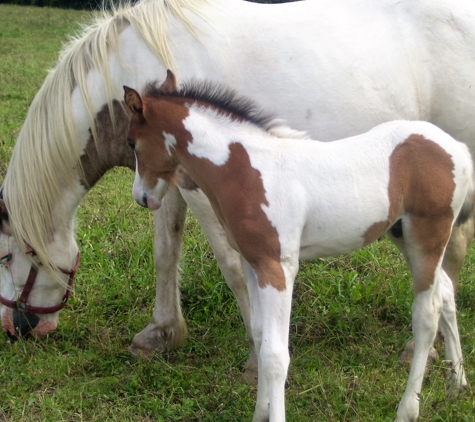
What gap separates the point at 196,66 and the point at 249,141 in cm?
85

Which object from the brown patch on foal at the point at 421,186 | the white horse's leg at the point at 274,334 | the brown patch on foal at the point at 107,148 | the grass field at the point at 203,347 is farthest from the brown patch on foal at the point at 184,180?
the grass field at the point at 203,347

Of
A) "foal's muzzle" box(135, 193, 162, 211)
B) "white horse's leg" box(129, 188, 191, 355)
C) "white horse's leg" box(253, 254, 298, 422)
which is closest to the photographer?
"white horse's leg" box(253, 254, 298, 422)

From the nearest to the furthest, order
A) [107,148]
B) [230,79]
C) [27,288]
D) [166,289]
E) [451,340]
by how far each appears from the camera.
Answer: [451,340] → [230,79] → [107,148] → [27,288] → [166,289]

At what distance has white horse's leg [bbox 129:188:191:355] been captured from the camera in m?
3.73

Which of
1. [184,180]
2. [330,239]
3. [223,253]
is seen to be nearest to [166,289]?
[223,253]

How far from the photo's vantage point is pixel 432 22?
349cm

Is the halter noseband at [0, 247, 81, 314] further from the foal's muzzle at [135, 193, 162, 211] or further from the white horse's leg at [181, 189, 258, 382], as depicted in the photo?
the foal's muzzle at [135, 193, 162, 211]

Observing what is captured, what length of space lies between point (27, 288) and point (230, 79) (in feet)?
5.35

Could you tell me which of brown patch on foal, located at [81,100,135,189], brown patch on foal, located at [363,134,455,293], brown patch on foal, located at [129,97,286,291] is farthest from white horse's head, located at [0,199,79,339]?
brown patch on foal, located at [363,134,455,293]

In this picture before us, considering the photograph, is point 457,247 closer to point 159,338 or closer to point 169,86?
point 159,338

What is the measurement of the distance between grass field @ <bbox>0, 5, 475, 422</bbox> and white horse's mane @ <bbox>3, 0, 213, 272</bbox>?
65cm

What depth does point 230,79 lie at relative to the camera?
317cm

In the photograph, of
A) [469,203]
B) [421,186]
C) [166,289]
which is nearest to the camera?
[421,186]

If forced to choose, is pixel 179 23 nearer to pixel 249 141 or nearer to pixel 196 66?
pixel 196 66
